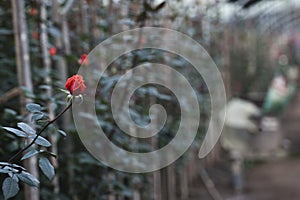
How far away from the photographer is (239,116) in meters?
4.78

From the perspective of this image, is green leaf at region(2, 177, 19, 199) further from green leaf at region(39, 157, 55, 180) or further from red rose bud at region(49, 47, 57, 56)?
red rose bud at region(49, 47, 57, 56)

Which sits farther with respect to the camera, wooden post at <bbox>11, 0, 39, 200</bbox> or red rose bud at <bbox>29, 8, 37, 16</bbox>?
red rose bud at <bbox>29, 8, 37, 16</bbox>

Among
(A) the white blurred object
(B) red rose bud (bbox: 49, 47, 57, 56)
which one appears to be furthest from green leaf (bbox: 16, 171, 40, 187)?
(A) the white blurred object

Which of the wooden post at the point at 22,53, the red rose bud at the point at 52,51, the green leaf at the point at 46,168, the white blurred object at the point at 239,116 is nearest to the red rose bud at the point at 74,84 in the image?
the green leaf at the point at 46,168

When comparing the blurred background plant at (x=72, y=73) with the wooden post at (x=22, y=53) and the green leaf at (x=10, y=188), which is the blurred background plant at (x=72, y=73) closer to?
the wooden post at (x=22, y=53)

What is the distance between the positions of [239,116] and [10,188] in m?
4.21

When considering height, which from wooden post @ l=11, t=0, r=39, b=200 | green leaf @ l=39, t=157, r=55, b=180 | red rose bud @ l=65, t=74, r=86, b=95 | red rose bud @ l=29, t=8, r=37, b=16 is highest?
red rose bud @ l=29, t=8, r=37, b=16

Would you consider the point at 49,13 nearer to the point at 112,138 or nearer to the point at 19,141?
the point at 112,138

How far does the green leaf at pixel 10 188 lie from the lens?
0.73 m

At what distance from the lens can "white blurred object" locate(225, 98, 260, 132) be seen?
4680 mm

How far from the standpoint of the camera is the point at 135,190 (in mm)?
2053

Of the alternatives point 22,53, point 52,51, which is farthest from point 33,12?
point 22,53

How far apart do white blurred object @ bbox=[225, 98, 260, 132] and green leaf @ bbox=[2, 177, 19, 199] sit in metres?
3.98

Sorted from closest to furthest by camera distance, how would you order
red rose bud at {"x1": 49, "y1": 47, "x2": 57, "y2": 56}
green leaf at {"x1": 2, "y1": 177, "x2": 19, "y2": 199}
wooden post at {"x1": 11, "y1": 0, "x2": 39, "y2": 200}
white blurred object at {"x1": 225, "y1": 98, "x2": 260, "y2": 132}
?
green leaf at {"x1": 2, "y1": 177, "x2": 19, "y2": 199} < wooden post at {"x1": 11, "y1": 0, "x2": 39, "y2": 200} < red rose bud at {"x1": 49, "y1": 47, "x2": 57, "y2": 56} < white blurred object at {"x1": 225, "y1": 98, "x2": 260, "y2": 132}
